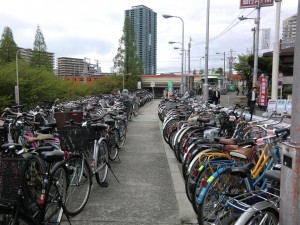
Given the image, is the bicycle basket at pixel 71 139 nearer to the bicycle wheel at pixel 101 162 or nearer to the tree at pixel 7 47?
the bicycle wheel at pixel 101 162

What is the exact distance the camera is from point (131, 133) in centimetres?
995

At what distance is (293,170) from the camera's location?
7.42 ft

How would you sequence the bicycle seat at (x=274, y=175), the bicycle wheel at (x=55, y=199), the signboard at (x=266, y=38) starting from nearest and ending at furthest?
the bicycle seat at (x=274, y=175), the bicycle wheel at (x=55, y=199), the signboard at (x=266, y=38)

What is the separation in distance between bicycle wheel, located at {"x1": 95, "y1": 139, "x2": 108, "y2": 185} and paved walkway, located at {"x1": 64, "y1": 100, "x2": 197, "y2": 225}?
0.15 metres

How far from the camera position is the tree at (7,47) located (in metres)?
34.7

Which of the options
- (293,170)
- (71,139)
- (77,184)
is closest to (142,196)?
(77,184)

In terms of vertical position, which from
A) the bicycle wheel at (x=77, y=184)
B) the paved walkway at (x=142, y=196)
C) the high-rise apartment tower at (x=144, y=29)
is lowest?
the paved walkway at (x=142, y=196)

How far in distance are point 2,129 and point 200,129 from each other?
3.59 meters

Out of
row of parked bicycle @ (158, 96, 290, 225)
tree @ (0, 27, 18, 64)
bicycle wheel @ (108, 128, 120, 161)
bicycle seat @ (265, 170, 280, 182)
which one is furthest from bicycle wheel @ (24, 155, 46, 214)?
tree @ (0, 27, 18, 64)

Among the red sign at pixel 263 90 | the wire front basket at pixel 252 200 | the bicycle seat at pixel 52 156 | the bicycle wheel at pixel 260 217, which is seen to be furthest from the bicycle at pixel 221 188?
the red sign at pixel 263 90

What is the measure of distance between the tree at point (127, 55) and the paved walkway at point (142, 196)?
36024mm

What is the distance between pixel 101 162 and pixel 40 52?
3643 cm

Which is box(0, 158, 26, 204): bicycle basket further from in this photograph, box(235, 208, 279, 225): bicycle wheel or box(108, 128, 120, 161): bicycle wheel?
box(108, 128, 120, 161): bicycle wheel

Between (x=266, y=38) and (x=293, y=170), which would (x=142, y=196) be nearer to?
(x=293, y=170)
